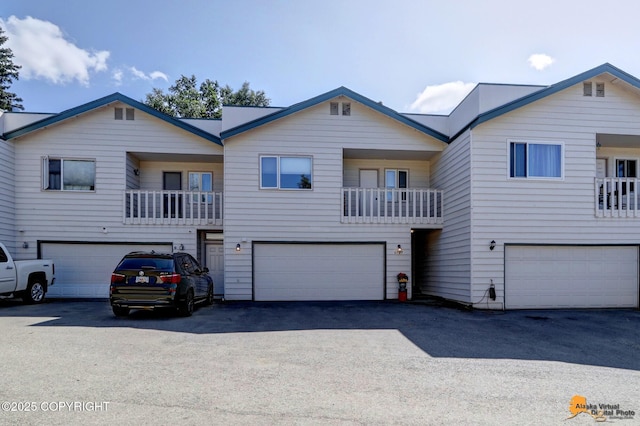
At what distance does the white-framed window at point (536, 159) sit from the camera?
476 inches

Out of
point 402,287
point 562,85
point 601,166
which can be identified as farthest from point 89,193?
point 601,166

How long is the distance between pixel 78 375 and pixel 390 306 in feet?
28.9

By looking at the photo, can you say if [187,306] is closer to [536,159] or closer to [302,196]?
[302,196]

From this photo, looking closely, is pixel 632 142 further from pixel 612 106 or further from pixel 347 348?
pixel 347 348

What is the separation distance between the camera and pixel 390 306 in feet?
40.5

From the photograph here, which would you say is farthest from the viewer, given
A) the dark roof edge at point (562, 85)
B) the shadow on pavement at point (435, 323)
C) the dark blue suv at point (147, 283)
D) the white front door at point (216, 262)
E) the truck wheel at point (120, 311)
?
the white front door at point (216, 262)

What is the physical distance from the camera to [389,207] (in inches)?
567

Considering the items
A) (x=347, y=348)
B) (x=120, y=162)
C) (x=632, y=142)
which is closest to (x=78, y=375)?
(x=347, y=348)

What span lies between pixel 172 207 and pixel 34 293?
15.5ft

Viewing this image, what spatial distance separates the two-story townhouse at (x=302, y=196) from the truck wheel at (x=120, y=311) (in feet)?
12.5

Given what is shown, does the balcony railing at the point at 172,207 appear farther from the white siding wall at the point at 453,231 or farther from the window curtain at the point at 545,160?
the window curtain at the point at 545,160

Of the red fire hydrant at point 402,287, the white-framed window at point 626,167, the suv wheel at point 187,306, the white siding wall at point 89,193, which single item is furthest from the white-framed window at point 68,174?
the white-framed window at point 626,167

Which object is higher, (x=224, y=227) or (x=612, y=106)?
(x=612, y=106)

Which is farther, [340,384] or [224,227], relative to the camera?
[224,227]
